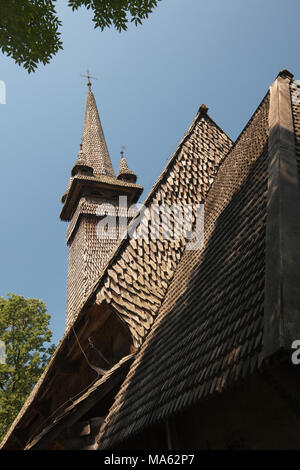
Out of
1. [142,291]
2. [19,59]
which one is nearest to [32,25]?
[19,59]

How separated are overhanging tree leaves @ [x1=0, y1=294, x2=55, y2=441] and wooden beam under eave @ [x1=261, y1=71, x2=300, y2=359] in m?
18.7

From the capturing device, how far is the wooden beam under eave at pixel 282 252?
8.43 feet

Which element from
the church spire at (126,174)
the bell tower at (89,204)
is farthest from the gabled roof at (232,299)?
the church spire at (126,174)

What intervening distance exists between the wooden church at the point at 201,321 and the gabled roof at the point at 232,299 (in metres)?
0.02

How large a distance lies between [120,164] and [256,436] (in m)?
25.5

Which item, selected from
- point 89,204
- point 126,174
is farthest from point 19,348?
point 126,174

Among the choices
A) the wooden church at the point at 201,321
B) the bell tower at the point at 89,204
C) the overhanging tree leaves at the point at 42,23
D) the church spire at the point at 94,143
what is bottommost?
the wooden church at the point at 201,321

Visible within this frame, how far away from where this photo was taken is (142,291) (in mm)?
7262

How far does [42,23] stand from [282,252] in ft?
17.0

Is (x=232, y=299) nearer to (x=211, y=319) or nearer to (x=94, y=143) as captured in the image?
(x=211, y=319)

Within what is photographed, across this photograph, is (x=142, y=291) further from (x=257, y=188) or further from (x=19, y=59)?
(x=19, y=59)

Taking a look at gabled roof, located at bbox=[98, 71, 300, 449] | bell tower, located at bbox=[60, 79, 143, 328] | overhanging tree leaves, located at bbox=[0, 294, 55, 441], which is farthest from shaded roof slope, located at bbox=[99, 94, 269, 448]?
overhanging tree leaves, located at bbox=[0, 294, 55, 441]

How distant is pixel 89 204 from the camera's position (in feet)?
74.2

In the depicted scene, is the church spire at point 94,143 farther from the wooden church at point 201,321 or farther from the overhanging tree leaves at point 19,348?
the wooden church at point 201,321
